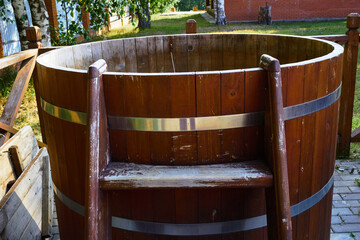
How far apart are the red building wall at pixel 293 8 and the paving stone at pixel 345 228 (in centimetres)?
1939

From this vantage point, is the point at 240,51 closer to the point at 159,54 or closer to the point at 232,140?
the point at 159,54

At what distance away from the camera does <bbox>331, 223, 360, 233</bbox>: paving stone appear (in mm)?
3463

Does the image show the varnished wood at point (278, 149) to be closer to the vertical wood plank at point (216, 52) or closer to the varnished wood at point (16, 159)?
the vertical wood plank at point (216, 52)

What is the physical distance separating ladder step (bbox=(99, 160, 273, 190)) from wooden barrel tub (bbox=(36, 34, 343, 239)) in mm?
133

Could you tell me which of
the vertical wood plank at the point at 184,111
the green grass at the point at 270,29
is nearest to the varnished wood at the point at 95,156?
the vertical wood plank at the point at 184,111

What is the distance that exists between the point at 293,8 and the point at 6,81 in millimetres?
17702

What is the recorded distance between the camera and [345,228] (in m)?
3.50

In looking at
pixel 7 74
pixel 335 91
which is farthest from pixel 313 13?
pixel 335 91

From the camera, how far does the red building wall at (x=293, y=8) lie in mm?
20906

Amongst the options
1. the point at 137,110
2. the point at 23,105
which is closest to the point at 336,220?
the point at 137,110

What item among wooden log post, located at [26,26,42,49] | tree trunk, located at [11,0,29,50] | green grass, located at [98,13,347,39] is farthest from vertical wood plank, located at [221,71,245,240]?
green grass, located at [98,13,347,39]

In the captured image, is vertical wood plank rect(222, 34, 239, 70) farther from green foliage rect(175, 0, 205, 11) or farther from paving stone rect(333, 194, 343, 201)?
green foliage rect(175, 0, 205, 11)

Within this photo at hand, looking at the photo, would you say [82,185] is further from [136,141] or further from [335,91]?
[335,91]

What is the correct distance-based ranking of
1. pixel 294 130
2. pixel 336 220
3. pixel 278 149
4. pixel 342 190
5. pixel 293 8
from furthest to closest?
pixel 293 8
pixel 342 190
pixel 336 220
pixel 294 130
pixel 278 149
